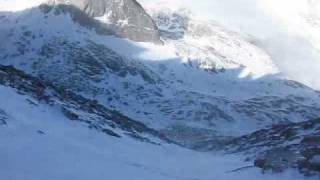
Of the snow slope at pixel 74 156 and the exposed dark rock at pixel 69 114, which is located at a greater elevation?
the snow slope at pixel 74 156

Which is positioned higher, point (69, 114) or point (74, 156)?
point (74, 156)

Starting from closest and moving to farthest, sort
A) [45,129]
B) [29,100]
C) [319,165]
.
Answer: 1. [319,165]
2. [45,129]
3. [29,100]

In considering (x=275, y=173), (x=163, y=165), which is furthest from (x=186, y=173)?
(x=275, y=173)

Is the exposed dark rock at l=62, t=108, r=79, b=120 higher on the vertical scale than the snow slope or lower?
lower

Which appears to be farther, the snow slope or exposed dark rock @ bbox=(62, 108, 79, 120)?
exposed dark rock @ bbox=(62, 108, 79, 120)

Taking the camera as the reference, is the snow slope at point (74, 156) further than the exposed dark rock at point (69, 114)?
No

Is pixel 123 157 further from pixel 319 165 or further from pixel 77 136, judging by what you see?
pixel 319 165

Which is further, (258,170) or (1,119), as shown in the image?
(1,119)

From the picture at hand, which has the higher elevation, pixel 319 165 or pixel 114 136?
pixel 319 165

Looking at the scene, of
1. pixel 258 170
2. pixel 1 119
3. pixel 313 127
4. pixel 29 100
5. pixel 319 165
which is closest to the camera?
pixel 319 165

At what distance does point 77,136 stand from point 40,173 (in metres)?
17.9

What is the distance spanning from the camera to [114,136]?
70.3m

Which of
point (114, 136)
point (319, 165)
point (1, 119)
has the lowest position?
point (114, 136)

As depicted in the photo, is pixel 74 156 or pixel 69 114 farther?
pixel 69 114
